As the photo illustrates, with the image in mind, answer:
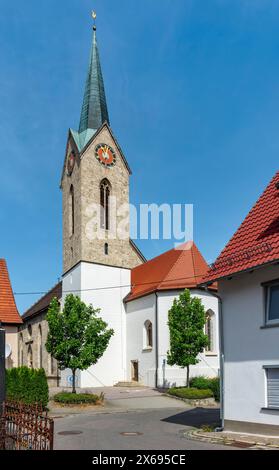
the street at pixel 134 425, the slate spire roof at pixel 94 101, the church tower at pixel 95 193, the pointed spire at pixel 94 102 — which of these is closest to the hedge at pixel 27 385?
the street at pixel 134 425

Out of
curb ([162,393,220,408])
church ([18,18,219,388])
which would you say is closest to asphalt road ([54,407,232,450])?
curb ([162,393,220,408])

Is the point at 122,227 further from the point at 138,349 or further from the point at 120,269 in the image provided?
the point at 138,349

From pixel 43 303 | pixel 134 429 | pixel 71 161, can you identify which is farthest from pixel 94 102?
pixel 134 429

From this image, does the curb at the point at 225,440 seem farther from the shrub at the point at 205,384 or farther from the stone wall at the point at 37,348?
the stone wall at the point at 37,348

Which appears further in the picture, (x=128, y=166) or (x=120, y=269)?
(x=128, y=166)

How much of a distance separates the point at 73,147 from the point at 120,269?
11.5 m

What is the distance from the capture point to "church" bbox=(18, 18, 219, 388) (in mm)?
34906

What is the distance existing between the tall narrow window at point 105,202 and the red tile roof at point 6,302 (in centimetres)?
1308

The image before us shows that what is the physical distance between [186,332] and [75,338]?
21.1ft

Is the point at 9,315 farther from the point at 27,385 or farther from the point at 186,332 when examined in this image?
the point at 186,332

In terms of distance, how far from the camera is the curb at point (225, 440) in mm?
11433
